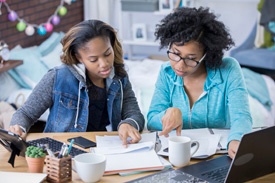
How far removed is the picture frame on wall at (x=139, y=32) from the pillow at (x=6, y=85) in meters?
1.86

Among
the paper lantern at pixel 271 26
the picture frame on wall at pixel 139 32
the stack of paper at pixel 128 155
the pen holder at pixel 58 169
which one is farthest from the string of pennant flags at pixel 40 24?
the pen holder at pixel 58 169

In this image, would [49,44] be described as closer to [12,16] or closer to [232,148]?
[12,16]

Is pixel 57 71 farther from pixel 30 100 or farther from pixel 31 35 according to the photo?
pixel 31 35

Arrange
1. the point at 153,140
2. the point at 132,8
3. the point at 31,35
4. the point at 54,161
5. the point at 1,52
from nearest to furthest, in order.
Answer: the point at 54,161
the point at 153,140
the point at 1,52
the point at 31,35
the point at 132,8

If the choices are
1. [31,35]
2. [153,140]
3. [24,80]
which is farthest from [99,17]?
[153,140]

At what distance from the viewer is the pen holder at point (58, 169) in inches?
60.5

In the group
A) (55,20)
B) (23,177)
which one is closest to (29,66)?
(55,20)

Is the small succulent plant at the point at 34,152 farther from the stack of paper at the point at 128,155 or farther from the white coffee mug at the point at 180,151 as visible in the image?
the white coffee mug at the point at 180,151

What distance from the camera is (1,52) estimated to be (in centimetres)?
369

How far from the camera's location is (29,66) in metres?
3.93

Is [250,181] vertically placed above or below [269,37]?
above

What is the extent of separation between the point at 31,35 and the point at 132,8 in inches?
47.1

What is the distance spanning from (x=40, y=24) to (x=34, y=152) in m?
3.14

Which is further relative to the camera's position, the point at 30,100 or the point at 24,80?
the point at 24,80
